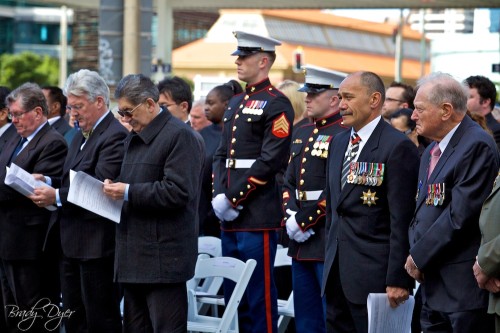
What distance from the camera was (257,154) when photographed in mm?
9141

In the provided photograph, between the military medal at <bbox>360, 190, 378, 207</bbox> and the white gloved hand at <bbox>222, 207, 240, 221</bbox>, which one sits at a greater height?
the military medal at <bbox>360, 190, 378, 207</bbox>

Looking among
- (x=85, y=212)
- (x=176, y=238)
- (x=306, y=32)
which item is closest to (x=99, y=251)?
(x=85, y=212)

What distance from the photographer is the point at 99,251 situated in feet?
26.8

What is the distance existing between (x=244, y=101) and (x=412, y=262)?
3.15 m

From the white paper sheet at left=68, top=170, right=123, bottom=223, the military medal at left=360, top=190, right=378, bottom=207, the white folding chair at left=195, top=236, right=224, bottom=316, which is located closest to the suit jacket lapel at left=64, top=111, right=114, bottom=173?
the white paper sheet at left=68, top=170, right=123, bottom=223

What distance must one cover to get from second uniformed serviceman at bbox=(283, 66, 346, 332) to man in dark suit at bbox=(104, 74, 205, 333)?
87 cm

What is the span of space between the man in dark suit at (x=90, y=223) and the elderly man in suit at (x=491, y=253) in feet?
9.81

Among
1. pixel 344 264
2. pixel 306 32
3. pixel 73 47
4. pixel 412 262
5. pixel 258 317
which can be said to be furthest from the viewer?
pixel 306 32

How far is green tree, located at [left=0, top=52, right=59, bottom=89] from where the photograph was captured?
6522 centimetres

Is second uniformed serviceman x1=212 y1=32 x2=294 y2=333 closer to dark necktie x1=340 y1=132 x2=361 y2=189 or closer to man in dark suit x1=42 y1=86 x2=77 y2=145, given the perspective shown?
dark necktie x1=340 y1=132 x2=361 y2=189

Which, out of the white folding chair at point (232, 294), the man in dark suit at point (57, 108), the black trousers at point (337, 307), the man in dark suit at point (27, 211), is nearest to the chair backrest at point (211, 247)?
the white folding chair at point (232, 294)

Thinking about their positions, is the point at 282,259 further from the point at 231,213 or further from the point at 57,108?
the point at 57,108

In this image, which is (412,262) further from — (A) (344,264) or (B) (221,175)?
(B) (221,175)

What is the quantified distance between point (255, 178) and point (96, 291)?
1528 mm
